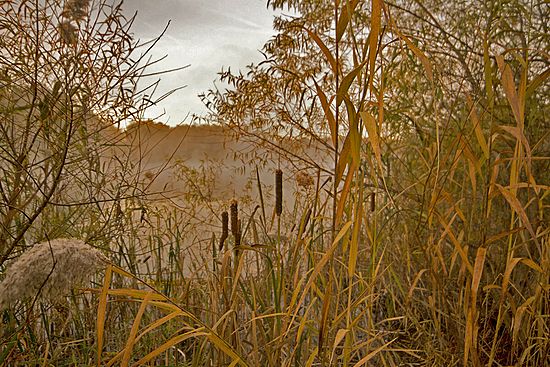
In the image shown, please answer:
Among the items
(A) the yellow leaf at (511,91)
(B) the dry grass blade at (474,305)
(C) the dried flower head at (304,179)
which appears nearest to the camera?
(A) the yellow leaf at (511,91)

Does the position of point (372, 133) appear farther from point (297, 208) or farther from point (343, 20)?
point (297, 208)

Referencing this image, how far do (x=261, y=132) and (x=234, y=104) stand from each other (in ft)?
0.56

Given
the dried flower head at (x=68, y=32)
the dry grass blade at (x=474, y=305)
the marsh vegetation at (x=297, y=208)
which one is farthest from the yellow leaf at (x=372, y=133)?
the dried flower head at (x=68, y=32)

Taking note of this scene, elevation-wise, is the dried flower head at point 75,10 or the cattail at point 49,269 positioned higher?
the dried flower head at point 75,10

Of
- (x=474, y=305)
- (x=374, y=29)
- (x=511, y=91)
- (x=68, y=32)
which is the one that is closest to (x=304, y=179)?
(x=68, y=32)

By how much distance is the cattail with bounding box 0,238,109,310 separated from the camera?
91cm

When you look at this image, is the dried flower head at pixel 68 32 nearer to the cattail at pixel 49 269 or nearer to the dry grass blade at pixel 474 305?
the cattail at pixel 49 269

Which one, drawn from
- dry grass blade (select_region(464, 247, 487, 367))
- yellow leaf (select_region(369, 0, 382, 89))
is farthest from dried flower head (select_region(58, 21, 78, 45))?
dry grass blade (select_region(464, 247, 487, 367))

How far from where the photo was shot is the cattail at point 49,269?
2.98 feet

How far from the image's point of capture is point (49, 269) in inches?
35.9

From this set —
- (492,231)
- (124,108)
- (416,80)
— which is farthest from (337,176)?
(416,80)

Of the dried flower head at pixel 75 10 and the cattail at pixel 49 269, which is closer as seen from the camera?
the cattail at pixel 49 269

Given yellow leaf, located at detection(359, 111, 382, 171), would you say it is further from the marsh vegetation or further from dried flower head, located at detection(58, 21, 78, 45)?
dried flower head, located at detection(58, 21, 78, 45)

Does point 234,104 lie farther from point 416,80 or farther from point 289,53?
point 416,80
